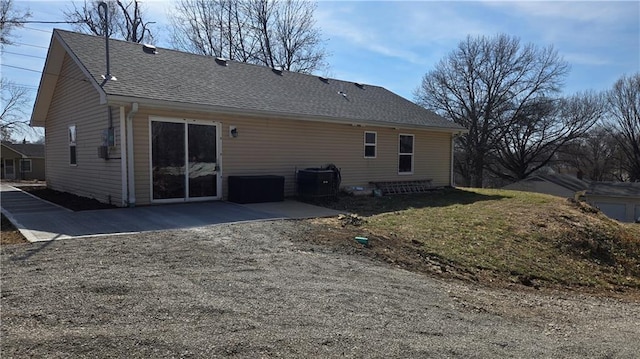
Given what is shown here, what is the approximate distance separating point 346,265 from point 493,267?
268cm

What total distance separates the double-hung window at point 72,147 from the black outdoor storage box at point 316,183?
22.4 feet

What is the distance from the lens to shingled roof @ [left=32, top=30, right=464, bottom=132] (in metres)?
10.3

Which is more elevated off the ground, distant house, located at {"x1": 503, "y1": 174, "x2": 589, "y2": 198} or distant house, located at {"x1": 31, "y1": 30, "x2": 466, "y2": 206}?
distant house, located at {"x1": 31, "y1": 30, "x2": 466, "y2": 206}

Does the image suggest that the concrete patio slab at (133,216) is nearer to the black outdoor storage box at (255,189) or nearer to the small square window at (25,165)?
the black outdoor storage box at (255,189)

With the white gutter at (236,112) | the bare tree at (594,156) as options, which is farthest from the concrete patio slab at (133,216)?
the bare tree at (594,156)

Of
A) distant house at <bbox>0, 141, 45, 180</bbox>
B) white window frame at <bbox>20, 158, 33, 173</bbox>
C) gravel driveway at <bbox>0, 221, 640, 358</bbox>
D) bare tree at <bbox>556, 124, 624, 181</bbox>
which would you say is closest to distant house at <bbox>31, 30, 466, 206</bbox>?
gravel driveway at <bbox>0, 221, 640, 358</bbox>

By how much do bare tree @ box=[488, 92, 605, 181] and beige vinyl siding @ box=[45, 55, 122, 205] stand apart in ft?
108

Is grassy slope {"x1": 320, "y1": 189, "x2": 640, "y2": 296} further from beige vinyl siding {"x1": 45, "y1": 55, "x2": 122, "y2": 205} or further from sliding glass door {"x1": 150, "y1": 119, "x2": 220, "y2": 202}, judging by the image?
beige vinyl siding {"x1": 45, "y1": 55, "x2": 122, "y2": 205}

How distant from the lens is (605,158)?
1827 inches

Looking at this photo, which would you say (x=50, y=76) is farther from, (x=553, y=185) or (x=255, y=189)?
(x=553, y=185)

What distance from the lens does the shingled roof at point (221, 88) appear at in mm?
10336

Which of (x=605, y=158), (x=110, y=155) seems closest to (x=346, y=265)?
(x=110, y=155)

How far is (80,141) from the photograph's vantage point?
40.7 ft

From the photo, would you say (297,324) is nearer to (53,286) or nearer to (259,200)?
(53,286)
